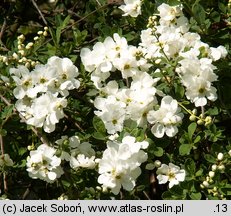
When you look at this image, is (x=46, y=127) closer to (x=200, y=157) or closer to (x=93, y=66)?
(x=93, y=66)

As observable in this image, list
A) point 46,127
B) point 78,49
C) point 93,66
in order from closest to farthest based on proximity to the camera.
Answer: point 46,127 < point 93,66 < point 78,49

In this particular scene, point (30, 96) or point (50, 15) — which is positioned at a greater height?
point (30, 96)

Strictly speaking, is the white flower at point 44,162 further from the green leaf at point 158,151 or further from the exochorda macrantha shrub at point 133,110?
the green leaf at point 158,151

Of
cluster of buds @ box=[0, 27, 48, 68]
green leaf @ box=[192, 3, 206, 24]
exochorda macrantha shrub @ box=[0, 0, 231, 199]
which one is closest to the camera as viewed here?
exochorda macrantha shrub @ box=[0, 0, 231, 199]

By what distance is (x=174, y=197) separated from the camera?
98.0 inches

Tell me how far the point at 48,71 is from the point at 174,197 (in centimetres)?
72

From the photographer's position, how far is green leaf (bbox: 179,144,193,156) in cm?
248

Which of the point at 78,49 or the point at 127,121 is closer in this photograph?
the point at 127,121

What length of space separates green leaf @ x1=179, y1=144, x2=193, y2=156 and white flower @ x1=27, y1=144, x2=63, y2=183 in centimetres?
49

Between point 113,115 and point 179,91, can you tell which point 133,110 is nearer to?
point 113,115

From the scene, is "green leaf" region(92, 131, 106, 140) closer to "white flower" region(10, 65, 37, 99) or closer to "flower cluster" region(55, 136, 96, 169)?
"flower cluster" region(55, 136, 96, 169)

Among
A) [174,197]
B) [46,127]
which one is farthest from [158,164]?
[46,127]

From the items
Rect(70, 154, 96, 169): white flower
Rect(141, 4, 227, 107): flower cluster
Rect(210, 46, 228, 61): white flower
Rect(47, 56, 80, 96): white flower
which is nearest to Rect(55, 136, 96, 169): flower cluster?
Rect(70, 154, 96, 169): white flower

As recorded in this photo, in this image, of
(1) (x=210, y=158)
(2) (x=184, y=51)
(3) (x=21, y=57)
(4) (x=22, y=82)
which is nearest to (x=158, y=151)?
(1) (x=210, y=158)
